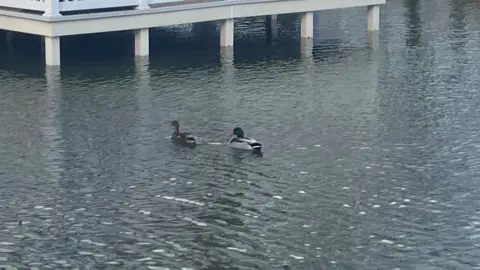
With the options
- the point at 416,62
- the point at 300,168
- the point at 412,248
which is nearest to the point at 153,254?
the point at 412,248

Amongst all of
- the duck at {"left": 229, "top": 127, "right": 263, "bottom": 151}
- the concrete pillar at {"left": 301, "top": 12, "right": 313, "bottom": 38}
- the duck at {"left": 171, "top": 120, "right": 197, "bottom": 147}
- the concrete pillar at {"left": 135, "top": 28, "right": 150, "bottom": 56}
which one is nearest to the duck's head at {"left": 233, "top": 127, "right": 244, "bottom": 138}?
the duck at {"left": 229, "top": 127, "right": 263, "bottom": 151}

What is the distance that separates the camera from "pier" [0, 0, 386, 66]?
80.3 feet

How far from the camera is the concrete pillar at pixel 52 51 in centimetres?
2450

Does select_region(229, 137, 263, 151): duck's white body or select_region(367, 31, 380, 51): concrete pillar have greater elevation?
select_region(367, 31, 380, 51): concrete pillar

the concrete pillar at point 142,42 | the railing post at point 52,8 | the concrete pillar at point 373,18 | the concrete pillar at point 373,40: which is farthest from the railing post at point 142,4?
the concrete pillar at point 373,18

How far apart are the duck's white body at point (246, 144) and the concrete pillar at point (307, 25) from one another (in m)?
11.2

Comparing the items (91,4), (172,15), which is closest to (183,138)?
(91,4)

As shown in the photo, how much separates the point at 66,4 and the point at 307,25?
22.8 feet

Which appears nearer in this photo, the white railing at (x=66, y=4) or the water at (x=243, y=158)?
the water at (x=243, y=158)

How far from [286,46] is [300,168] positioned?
11693 mm

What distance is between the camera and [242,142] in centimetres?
1822

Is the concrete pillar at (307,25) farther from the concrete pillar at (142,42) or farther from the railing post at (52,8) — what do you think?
the railing post at (52,8)

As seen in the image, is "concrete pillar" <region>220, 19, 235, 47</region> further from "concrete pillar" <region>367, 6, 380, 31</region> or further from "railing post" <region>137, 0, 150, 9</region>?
"concrete pillar" <region>367, 6, 380, 31</region>

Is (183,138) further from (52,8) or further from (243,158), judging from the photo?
(52,8)
